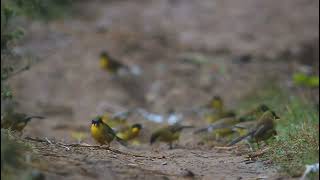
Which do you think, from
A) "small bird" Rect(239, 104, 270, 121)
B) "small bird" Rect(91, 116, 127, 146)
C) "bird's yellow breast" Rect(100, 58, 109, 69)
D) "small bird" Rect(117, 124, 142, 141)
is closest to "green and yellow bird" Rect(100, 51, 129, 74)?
"bird's yellow breast" Rect(100, 58, 109, 69)

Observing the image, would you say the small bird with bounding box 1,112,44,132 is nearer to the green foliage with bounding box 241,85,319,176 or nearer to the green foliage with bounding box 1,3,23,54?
the green foliage with bounding box 1,3,23,54

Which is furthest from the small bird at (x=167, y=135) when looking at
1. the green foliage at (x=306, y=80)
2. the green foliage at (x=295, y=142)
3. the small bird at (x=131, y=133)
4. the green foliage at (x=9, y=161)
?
the green foliage at (x=9, y=161)

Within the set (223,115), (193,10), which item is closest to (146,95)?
(223,115)

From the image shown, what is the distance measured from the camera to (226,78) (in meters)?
15.3

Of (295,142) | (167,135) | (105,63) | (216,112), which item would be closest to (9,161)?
(295,142)

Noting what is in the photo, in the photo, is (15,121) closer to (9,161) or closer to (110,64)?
(9,161)

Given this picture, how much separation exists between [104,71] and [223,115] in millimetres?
4891

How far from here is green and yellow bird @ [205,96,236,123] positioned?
11594 mm

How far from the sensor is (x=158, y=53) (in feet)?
54.6

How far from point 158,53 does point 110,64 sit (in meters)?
1.90

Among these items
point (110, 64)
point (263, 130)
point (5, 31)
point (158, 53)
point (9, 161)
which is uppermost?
point (158, 53)

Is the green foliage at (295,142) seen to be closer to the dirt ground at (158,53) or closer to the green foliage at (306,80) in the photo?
the dirt ground at (158,53)

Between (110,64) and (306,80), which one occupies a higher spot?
(110,64)

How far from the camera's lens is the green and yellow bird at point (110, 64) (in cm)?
1503
